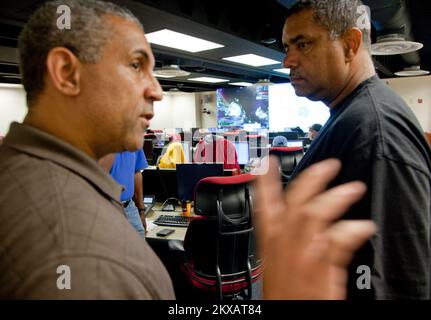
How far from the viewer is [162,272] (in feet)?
1.83

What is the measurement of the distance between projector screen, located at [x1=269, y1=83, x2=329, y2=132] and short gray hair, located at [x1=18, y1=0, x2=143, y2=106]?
10183 mm

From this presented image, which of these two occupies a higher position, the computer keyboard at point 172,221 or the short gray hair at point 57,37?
the short gray hair at point 57,37

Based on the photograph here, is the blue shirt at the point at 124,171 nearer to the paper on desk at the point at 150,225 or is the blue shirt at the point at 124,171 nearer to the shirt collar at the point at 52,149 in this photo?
the paper on desk at the point at 150,225

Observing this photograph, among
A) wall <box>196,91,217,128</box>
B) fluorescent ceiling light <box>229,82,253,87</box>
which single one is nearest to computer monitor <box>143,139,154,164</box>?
fluorescent ceiling light <box>229,82,253,87</box>

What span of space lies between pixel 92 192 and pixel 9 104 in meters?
12.9

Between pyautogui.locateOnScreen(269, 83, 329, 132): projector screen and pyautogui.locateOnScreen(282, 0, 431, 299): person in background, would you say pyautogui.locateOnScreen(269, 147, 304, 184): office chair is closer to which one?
pyautogui.locateOnScreen(282, 0, 431, 299): person in background

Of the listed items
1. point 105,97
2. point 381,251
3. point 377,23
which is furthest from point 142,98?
point 377,23

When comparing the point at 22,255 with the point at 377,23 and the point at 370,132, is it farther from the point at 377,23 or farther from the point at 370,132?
the point at 377,23

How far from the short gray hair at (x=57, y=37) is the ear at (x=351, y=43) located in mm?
865

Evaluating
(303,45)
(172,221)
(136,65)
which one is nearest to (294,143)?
(172,221)

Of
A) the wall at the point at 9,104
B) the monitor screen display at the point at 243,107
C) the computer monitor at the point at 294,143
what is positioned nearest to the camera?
the computer monitor at the point at 294,143

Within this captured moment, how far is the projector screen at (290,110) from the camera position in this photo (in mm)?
10273

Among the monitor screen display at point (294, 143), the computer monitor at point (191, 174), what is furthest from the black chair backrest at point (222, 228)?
the monitor screen display at point (294, 143)

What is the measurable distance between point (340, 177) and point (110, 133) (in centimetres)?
69
